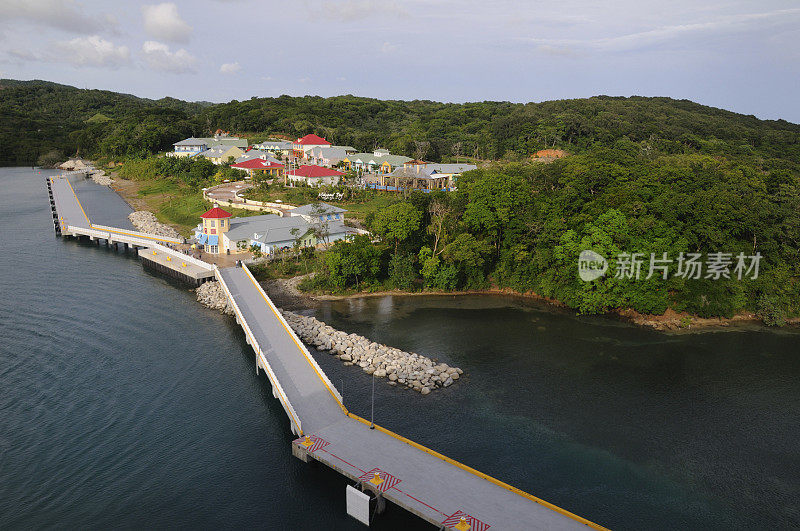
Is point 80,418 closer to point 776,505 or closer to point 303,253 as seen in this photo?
point 303,253

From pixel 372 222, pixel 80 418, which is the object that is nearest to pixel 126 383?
pixel 80 418

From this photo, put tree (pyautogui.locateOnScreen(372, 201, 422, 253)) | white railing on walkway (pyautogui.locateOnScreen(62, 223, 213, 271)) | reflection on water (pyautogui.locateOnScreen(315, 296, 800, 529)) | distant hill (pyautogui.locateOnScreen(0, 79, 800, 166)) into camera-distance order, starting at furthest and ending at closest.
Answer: distant hill (pyautogui.locateOnScreen(0, 79, 800, 166)), white railing on walkway (pyautogui.locateOnScreen(62, 223, 213, 271)), tree (pyautogui.locateOnScreen(372, 201, 422, 253)), reflection on water (pyautogui.locateOnScreen(315, 296, 800, 529))

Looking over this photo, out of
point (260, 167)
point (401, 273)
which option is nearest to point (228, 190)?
point (260, 167)

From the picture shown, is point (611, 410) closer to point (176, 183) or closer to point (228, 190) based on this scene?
point (228, 190)

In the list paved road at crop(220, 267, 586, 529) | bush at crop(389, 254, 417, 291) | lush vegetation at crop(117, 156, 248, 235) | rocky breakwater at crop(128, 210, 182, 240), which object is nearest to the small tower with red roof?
rocky breakwater at crop(128, 210, 182, 240)

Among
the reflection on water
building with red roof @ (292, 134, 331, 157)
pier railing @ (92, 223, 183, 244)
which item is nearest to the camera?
the reflection on water

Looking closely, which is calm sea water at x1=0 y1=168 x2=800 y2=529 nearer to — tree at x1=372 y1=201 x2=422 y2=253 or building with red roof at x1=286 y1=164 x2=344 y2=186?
tree at x1=372 y1=201 x2=422 y2=253
